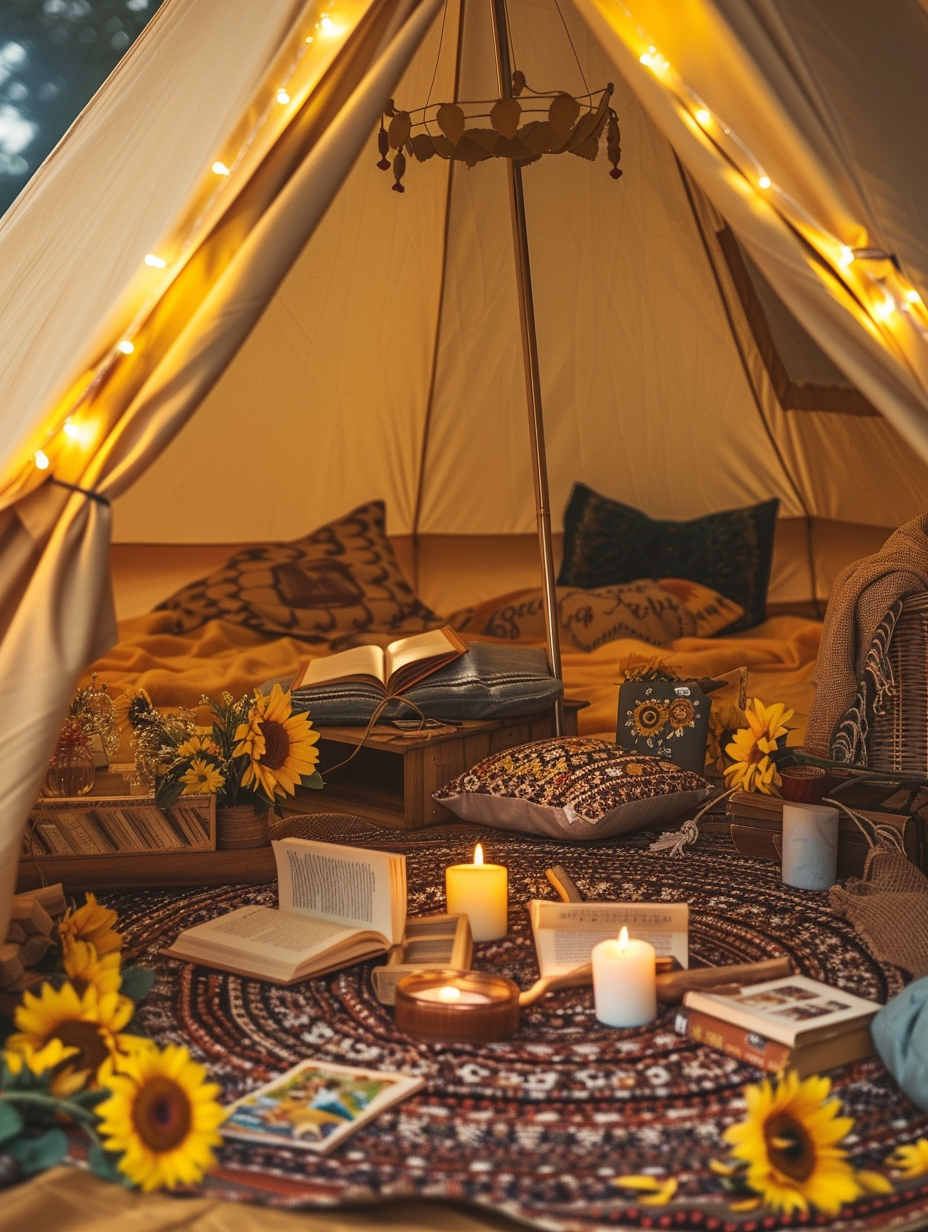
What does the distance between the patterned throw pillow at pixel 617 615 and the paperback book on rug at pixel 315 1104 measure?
91.5 inches

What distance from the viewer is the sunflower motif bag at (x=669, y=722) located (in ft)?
8.20

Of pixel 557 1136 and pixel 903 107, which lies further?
pixel 903 107

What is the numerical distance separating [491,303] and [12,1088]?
3194mm

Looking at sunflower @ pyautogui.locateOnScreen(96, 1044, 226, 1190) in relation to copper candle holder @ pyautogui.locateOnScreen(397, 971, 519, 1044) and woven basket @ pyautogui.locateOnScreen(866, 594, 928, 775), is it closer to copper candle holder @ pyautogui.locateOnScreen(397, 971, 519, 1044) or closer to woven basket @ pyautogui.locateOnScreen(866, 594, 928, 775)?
copper candle holder @ pyautogui.locateOnScreen(397, 971, 519, 1044)

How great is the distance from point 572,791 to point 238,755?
582 millimetres

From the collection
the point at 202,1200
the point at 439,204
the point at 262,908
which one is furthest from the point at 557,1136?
the point at 439,204

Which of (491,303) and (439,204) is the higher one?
(439,204)

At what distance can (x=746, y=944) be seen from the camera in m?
1.75

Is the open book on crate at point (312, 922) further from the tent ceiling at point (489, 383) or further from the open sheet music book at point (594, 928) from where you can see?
the tent ceiling at point (489, 383)

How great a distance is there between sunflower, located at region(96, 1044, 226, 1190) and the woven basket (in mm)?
1478

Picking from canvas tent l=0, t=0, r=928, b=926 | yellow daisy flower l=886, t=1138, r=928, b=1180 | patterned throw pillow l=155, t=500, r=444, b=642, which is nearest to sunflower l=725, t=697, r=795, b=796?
canvas tent l=0, t=0, r=928, b=926

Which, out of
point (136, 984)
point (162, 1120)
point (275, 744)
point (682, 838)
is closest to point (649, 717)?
point (682, 838)

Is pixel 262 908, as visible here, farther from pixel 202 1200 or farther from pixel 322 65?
pixel 322 65

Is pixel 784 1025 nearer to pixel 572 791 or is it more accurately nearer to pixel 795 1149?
pixel 795 1149
